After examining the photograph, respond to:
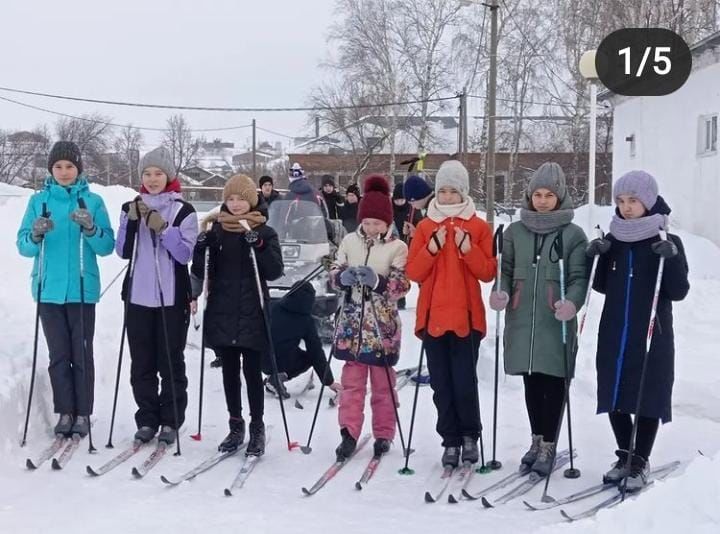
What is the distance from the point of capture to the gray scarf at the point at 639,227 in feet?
13.8

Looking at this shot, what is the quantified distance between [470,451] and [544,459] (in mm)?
419

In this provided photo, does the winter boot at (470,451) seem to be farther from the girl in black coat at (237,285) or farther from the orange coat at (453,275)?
the girl in black coat at (237,285)

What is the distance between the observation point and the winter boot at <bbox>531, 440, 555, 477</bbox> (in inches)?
176

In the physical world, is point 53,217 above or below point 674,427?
above

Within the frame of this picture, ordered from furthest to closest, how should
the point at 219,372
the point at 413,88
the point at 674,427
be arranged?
1. the point at 413,88
2. the point at 219,372
3. the point at 674,427

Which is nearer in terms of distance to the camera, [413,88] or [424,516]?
[424,516]

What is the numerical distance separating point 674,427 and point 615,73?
539cm

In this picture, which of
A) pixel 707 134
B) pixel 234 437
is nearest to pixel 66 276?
pixel 234 437

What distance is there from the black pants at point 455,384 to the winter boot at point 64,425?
229cm

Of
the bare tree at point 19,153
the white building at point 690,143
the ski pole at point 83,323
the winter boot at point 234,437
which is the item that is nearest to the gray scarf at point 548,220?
the winter boot at point 234,437

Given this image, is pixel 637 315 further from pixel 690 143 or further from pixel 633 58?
pixel 690 143

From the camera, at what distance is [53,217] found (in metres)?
5.08

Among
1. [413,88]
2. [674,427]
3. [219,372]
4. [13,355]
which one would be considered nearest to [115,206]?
[219,372]

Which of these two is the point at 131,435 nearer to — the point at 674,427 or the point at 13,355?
the point at 13,355
